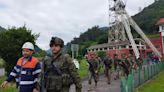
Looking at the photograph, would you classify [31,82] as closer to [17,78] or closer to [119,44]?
[17,78]

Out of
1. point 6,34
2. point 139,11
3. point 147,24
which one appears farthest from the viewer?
point 139,11

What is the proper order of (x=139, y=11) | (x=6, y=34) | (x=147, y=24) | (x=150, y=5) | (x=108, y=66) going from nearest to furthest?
1. (x=108, y=66)
2. (x=6, y=34)
3. (x=147, y=24)
4. (x=139, y=11)
5. (x=150, y=5)

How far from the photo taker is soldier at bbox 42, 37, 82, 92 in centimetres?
573

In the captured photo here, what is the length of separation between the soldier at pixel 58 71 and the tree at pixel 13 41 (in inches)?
704

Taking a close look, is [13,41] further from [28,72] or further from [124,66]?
[28,72]

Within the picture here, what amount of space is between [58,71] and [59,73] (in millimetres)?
40

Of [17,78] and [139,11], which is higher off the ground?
[139,11]

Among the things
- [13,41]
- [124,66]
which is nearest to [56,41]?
[124,66]

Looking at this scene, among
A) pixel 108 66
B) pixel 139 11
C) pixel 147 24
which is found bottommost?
pixel 108 66

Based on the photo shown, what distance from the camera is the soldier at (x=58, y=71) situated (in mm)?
5730

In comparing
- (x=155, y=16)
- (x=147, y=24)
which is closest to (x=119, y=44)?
(x=147, y=24)

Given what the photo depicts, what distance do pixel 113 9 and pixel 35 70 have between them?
69.6 meters

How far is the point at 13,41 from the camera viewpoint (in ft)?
76.6

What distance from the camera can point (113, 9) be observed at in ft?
246
